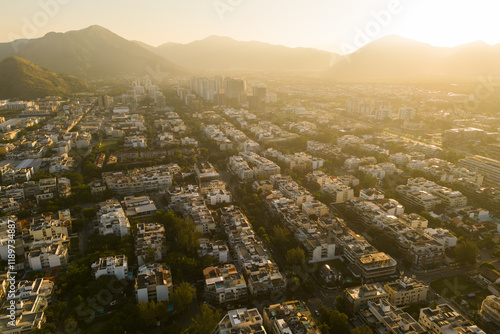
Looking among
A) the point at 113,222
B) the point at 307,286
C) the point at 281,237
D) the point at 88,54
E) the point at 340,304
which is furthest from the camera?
the point at 88,54

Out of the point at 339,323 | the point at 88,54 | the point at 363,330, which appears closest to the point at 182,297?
the point at 339,323

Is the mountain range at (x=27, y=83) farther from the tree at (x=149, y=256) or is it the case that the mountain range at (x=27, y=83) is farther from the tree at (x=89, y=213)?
the tree at (x=149, y=256)

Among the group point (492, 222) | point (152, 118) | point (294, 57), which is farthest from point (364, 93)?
point (294, 57)

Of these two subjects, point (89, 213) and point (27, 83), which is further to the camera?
point (27, 83)

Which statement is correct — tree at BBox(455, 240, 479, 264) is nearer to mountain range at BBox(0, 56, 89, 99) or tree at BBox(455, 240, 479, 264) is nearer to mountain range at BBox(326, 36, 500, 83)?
mountain range at BBox(0, 56, 89, 99)

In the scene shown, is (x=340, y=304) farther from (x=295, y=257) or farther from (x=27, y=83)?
(x=27, y=83)

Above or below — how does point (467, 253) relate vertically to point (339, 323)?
above
